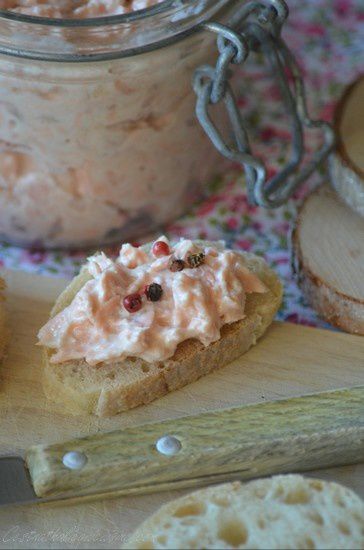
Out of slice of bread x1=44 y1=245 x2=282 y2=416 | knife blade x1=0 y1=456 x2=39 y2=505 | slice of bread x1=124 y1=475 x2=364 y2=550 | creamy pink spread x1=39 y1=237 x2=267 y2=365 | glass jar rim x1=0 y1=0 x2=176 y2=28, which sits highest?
glass jar rim x1=0 y1=0 x2=176 y2=28

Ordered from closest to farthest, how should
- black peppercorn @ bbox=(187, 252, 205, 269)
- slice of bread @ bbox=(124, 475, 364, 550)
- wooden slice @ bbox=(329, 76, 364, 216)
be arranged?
1. slice of bread @ bbox=(124, 475, 364, 550)
2. black peppercorn @ bbox=(187, 252, 205, 269)
3. wooden slice @ bbox=(329, 76, 364, 216)

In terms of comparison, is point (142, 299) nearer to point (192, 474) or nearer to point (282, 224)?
point (192, 474)

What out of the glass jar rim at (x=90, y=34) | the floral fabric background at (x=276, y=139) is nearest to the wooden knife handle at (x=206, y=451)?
the floral fabric background at (x=276, y=139)

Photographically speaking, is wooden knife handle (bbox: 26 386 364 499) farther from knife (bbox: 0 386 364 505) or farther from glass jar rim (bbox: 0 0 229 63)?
glass jar rim (bbox: 0 0 229 63)

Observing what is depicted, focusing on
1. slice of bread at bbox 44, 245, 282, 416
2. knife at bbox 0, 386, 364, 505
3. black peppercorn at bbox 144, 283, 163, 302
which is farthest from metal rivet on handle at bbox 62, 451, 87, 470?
black peppercorn at bbox 144, 283, 163, 302

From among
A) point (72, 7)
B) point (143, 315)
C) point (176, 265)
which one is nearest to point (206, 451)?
point (143, 315)

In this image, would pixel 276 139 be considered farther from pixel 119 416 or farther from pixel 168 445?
pixel 168 445
